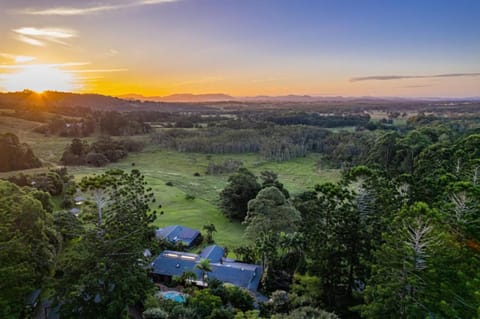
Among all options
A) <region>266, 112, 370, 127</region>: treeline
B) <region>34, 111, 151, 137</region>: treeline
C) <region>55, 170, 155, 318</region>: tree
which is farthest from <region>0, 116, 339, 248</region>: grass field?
<region>266, 112, 370, 127</region>: treeline

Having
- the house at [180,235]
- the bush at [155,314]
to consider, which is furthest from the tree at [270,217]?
the bush at [155,314]

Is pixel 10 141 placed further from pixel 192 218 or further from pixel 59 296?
pixel 59 296

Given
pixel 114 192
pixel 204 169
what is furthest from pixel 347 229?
pixel 204 169

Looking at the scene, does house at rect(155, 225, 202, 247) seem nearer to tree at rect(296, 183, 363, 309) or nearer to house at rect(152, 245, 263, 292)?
house at rect(152, 245, 263, 292)

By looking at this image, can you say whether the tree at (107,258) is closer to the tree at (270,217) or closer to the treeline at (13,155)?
the tree at (270,217)

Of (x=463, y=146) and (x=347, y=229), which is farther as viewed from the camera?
(x=463, y=146)

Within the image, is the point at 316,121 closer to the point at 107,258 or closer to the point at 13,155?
the point at 13,155
